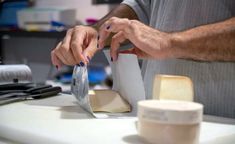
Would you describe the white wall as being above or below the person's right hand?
above

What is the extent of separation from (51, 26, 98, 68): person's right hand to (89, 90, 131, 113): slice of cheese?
76 millimetres

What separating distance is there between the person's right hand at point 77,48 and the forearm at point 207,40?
212 millimetres

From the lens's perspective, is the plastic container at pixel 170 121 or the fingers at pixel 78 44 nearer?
the plastic container at pixel 170 121

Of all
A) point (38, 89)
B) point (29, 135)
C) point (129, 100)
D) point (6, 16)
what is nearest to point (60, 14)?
point (6, 16)

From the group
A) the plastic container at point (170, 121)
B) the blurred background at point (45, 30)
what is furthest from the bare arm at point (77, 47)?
the blurred background at point (45, 30)

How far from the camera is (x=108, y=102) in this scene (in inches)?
29.9

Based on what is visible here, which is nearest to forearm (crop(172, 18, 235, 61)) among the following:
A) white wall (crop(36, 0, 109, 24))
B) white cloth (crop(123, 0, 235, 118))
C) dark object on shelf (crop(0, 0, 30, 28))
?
white cloth (crop(123, 0, 235, 118))

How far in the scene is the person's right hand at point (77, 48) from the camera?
83cm

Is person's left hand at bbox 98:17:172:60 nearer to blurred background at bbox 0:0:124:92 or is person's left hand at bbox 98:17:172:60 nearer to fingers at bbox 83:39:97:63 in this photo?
fingers at bbox 83:39:97:63

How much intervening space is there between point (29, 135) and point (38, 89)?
35 cm

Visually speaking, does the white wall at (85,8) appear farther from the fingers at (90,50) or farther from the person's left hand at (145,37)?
the person's left hand at (145,37)

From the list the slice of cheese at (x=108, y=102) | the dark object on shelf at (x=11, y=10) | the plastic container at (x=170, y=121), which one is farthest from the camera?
the dark object on shelf at (x=11, y=10)

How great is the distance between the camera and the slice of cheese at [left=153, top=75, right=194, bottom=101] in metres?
0.62

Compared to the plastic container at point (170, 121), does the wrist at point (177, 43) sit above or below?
above
